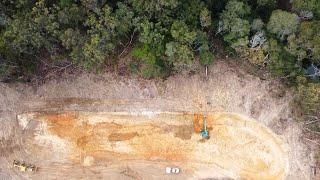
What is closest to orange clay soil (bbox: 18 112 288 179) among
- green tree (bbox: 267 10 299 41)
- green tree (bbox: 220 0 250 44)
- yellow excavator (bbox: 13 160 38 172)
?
yellow excavator (bbox: 13 160 38 172)

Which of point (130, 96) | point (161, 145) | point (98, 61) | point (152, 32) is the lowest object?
point (161, 145)

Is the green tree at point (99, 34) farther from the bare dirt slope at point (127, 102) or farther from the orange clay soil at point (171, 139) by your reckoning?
the orange clay soil at point (171, 139)

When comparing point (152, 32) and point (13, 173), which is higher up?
point (152, 32)

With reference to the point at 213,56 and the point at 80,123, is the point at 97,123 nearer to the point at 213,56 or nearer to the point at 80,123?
the point at 80,123

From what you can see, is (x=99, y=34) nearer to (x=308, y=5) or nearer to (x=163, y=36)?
(x=163, y=36)

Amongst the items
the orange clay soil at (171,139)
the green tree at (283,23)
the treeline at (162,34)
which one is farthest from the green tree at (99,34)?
the green tree at (283,23)

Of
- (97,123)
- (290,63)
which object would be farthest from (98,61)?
(290,63)

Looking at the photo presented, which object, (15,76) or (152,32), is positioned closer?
(152,32)
